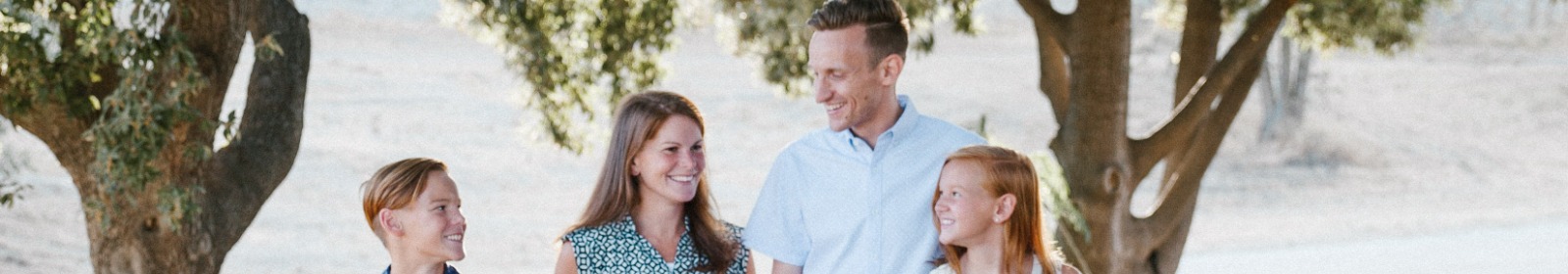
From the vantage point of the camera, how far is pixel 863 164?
3453mm

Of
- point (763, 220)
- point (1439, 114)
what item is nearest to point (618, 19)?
point (763, 220)

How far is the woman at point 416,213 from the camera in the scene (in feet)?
11.2

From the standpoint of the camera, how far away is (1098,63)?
7.90 meters

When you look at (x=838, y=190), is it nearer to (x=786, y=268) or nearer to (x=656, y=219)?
(x=786, y=268)

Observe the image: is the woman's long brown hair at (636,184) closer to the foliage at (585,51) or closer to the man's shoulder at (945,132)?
the man's shoulder at (945,132)

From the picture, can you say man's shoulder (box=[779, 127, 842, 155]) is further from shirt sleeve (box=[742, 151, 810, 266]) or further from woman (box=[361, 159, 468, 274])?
woman (box=[361, 159, 468, 274])

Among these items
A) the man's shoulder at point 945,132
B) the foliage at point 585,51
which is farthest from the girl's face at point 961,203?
the foliage at point 585,51

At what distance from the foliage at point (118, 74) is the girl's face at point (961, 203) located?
7.27 ft

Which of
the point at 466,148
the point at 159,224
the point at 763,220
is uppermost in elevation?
the point at 763,220

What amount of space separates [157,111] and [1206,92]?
5599 millimetres

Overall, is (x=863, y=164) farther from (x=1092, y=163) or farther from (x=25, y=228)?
(x=25, y=228)

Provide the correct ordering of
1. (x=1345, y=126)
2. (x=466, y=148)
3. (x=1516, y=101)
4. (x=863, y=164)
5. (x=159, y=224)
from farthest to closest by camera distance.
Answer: (x=1516, y=101) < (x=1345, y=126) < (x=466, y=148) < (x=159, y=224) < (x=863, y=164)

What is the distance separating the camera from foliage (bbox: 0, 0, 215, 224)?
14.8 feet

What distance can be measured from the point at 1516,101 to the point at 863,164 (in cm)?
3226
